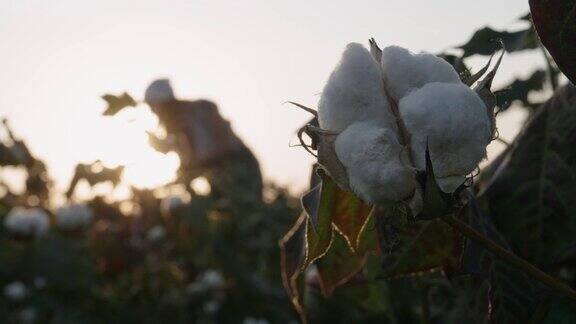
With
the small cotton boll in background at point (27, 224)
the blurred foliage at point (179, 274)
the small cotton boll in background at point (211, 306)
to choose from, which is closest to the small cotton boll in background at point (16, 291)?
the blurred foliage at point (179, 274)

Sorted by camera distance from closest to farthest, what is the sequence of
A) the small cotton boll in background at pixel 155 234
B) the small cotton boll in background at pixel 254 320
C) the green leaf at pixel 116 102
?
1. the green leaf at pixel 116 102
2. the small cotton boll in background at pixel 254 320
3. the small cotton boll in background at pixel 155 234

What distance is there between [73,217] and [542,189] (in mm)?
3948

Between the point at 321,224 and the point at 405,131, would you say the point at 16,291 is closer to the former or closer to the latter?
the point at 321,224

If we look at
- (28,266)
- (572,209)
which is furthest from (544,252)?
(28,266)

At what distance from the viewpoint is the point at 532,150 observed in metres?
0.80

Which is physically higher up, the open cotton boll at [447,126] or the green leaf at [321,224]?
the open cotton boll at [447,126]

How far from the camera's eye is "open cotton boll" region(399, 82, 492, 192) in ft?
1.60

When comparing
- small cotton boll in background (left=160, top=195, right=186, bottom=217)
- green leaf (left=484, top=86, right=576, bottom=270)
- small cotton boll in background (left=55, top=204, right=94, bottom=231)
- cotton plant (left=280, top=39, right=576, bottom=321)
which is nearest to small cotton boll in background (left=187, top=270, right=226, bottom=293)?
small cotton boll in background (left=160, top=195, right=186, bottom=217)

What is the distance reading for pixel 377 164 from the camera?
0.50 metres

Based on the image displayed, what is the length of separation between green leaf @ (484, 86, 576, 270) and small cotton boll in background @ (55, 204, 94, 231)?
387 centimetres

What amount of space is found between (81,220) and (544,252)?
3953 millimetres

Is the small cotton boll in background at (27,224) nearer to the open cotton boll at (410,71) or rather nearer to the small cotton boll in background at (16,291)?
the small cotton boll in background at (16,291)

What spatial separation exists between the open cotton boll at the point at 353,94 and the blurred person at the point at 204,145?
2.11 ft

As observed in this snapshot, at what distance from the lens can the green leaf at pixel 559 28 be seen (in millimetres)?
478
